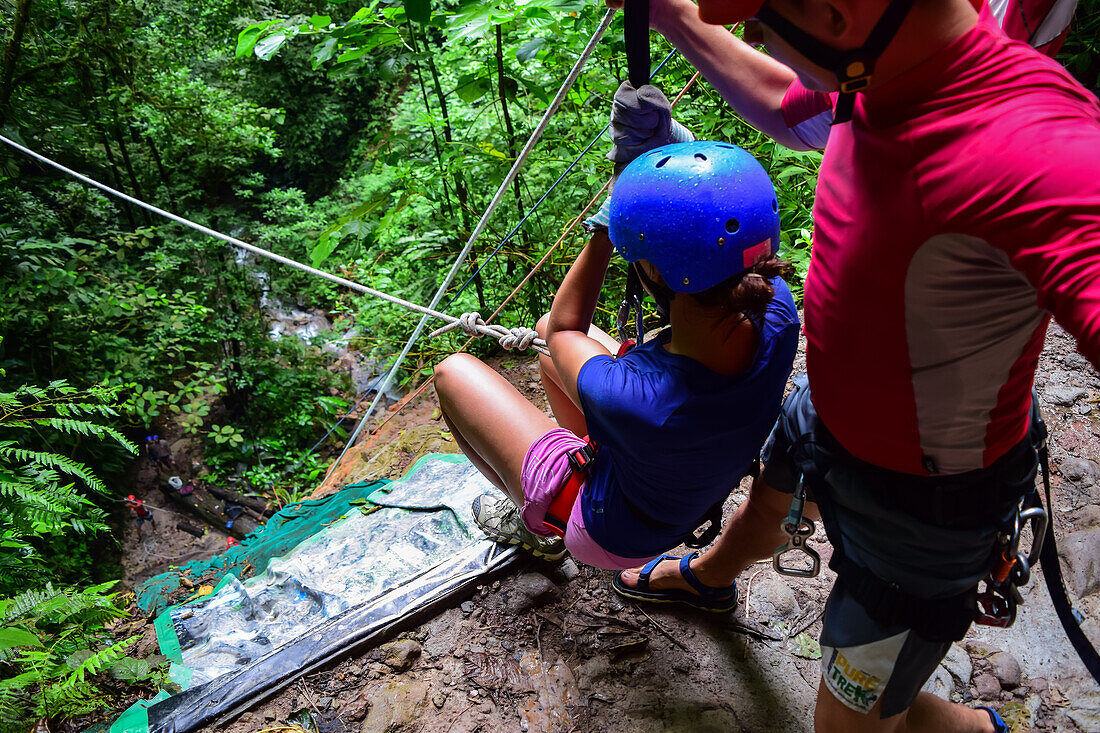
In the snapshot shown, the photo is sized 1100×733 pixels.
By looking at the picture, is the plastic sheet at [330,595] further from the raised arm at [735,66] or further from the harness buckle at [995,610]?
the raised arm at [735,66]

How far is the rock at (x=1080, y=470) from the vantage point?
2201 millimetres

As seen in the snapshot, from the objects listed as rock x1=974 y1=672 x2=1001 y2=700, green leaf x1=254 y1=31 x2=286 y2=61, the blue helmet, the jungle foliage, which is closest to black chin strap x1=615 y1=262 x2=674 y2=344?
the blue helmet

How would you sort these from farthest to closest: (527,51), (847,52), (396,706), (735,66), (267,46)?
(527,51)
(267,46)
(396,706)
(735,66)
(847,52)

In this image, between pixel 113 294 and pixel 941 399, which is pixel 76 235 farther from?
pixel 941 399

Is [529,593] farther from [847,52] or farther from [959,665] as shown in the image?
[847,52]

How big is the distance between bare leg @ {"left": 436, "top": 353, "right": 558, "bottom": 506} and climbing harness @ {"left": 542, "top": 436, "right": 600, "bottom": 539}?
141mm

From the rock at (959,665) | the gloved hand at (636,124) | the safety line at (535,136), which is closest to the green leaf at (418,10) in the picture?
the safety line at (535,136)

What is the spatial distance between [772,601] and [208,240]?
5.76 metres

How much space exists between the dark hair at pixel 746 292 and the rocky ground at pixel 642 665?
1209mm

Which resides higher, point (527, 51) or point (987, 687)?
point (527, 51)

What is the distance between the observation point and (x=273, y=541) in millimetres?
3148

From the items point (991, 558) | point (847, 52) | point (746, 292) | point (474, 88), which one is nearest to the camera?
point (847, 52)

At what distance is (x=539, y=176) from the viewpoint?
4266mm

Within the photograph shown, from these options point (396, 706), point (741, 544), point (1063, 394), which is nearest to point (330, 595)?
point (396, 706)
